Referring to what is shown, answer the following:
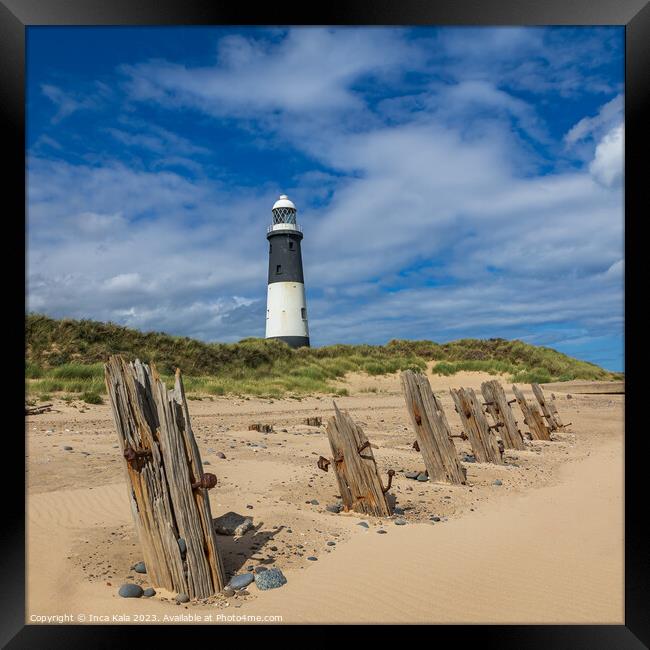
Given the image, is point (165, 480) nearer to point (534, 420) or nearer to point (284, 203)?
point (534, 420)

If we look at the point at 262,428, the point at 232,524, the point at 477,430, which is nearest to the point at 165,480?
the point at 232,524

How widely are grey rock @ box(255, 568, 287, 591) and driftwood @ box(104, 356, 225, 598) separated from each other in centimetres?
34

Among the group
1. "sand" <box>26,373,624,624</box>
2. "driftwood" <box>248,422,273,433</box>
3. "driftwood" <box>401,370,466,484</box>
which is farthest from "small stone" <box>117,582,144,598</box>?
"driftwood" <box>248,422,273,433</box>

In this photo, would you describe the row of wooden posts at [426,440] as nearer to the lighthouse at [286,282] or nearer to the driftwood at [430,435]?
the driftwood at [430,435]

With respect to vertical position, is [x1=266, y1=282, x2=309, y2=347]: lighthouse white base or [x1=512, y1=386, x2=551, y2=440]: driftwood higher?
[x1=266, y1=282, x2=309, y2=347]: lighthouse white base

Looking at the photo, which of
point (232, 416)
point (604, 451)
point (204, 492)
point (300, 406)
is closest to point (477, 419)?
point (604, 451)

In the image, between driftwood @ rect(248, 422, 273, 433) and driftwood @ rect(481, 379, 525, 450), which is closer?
driftwood @ rect(481, 379, 525, 450)

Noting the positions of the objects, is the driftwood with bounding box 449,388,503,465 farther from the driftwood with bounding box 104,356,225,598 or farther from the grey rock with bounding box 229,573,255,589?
the driftwood with bounding box 104,356,225,598

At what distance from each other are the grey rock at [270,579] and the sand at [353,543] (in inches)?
2.3

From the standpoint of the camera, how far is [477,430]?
9148 millimetres

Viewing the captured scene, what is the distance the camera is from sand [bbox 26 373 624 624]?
3639 millimetres

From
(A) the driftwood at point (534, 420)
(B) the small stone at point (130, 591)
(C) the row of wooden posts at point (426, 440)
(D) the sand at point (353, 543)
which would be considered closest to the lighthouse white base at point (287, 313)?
(A) the driftwood at point (534, 420)

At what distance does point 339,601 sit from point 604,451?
9.35 meters

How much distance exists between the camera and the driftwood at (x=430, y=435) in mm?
7457
